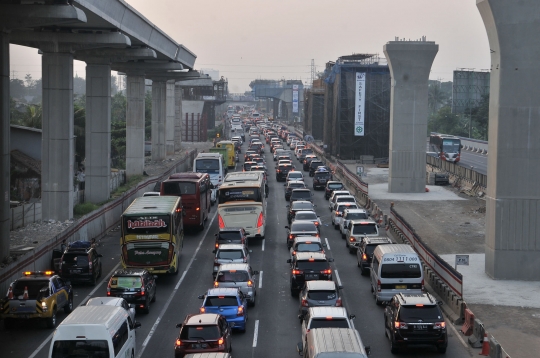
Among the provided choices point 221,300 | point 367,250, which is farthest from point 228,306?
point 367,250

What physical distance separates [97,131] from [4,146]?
54.7 ft

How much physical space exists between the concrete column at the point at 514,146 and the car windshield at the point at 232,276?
9961mm

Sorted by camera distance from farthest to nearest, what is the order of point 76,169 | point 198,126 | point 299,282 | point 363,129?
point 198,126 < point 363,129 < point 76,169 < point 299,282

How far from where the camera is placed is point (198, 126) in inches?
5148

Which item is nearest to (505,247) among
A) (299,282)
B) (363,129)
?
(299,282)

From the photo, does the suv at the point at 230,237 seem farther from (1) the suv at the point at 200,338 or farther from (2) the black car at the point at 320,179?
(2) the black car at the point at 320,179

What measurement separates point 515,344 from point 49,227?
24.0 m

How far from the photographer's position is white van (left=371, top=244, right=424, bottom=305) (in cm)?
2559

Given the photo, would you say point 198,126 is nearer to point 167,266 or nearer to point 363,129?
point 363,129

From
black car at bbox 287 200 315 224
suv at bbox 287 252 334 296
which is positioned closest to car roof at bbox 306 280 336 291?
suv at bbox 287 252 334 296

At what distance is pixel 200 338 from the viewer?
63.3ft

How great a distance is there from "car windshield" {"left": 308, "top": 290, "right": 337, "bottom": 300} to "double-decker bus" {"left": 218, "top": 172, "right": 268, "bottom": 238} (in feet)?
47.7

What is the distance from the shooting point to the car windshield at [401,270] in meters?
25.6

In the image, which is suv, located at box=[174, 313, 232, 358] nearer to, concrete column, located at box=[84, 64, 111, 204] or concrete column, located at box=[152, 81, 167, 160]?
concrete column, located at box=[84, 64, 111, 204]
